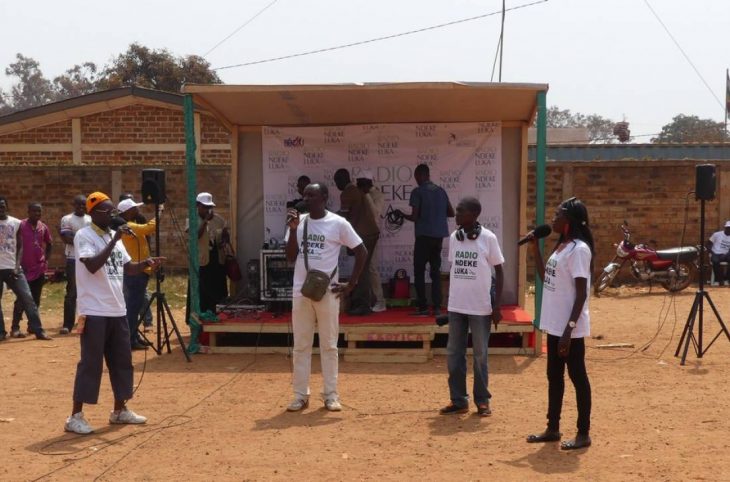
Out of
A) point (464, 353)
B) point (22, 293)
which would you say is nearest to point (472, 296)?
point (464, 353)

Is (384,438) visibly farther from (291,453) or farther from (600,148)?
(600,148)

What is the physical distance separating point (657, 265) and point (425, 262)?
7845 millimetres

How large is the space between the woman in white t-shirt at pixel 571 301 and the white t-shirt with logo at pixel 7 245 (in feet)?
25.0

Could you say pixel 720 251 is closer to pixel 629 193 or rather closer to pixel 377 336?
pixel 629 193

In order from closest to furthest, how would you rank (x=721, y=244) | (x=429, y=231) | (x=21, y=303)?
(x=429, y=231)
(x=21, y=303)
(x=721, y=244)

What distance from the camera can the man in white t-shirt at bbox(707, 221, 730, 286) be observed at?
722 inches

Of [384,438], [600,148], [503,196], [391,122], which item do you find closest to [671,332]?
[503,196]

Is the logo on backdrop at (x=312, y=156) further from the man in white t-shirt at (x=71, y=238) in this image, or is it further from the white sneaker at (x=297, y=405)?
the white sneaker at (x=297, y=405)

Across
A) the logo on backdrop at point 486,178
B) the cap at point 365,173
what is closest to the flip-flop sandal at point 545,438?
the logo on backdrop at point 486,178

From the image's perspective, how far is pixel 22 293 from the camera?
1184 cm

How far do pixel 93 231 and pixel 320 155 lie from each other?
5.52 m

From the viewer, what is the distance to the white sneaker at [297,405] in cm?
798

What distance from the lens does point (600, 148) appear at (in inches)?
1003

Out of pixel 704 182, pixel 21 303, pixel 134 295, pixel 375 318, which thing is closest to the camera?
pixel 704 182
